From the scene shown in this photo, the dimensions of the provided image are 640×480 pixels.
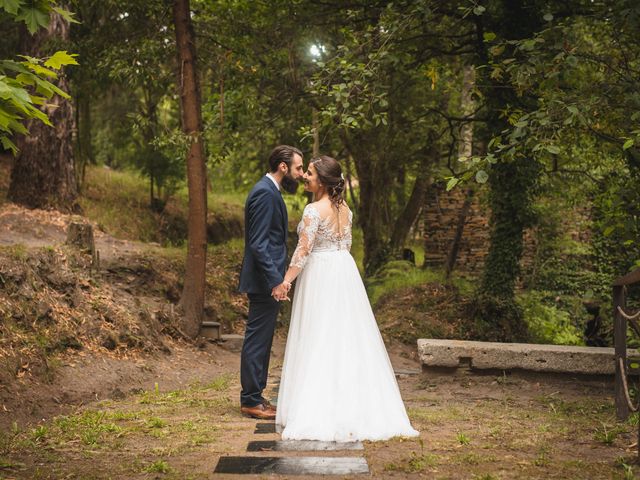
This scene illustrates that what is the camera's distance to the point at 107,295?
1043 cm

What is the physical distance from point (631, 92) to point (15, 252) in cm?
725

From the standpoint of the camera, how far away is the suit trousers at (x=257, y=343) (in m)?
6.63

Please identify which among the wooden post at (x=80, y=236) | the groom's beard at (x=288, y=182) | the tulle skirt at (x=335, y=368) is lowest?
the tulle skirt at (x=335, y=368)

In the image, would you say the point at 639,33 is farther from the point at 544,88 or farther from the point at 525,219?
the point at 525,219

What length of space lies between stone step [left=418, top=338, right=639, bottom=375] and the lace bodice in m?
3.29

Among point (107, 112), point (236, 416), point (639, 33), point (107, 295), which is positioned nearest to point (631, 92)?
point (639, 33)

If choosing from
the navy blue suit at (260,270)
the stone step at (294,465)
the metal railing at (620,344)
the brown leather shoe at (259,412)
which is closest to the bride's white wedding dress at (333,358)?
the navy blue suit at (260,270)

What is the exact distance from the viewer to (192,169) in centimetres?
1137

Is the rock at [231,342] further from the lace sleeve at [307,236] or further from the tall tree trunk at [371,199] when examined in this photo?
A: the tall tree trunk at [371,199]

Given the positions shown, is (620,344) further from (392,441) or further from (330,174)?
(330,174)

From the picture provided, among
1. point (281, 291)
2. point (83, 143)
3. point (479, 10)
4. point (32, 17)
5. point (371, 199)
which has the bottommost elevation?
point (281, 291)

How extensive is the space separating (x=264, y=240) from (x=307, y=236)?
0.41 m

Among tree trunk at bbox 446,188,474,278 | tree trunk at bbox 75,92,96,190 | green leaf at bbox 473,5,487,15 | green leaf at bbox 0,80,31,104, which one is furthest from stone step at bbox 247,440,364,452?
tree trunk at bbox 75,92,96,190

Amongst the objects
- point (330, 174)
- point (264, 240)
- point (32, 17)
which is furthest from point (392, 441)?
point (32, 17)
